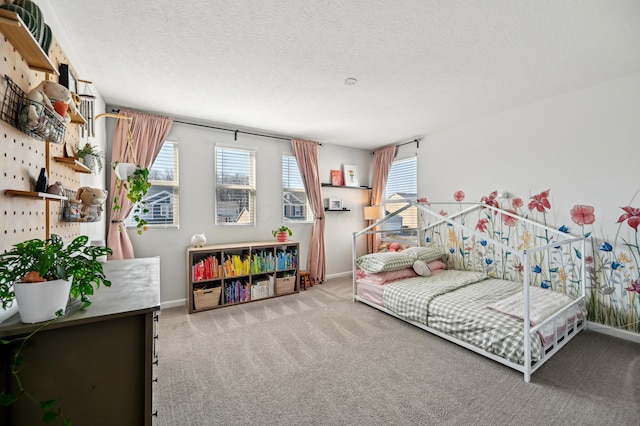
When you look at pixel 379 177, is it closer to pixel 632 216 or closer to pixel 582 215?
pixel 582 215

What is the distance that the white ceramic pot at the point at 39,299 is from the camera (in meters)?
0.90

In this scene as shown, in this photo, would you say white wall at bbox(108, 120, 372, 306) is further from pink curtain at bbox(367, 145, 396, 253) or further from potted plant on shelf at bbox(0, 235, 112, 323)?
potted plant on shelf at bbox(0, 235, 112, 323)

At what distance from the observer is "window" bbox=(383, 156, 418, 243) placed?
4.54 metres

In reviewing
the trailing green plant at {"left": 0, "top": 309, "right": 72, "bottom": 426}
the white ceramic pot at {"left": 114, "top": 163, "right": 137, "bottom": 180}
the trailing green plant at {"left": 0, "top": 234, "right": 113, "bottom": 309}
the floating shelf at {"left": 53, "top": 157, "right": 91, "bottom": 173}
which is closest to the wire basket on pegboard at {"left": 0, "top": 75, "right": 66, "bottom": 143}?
the floating shelf at {"left": 53, "top": 157, "right": 91, "bottom": 173}

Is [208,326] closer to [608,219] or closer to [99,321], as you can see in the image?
[99,321]

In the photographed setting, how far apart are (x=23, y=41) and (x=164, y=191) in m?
2.50

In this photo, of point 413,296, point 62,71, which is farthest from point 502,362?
point 62,71

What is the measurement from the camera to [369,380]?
1.96 metres

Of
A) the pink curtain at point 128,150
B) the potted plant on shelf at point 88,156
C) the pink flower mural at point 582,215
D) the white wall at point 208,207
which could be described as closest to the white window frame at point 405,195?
the white wall at point 208,207

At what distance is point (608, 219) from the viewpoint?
8.68 feet

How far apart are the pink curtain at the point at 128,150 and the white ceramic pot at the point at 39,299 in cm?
239

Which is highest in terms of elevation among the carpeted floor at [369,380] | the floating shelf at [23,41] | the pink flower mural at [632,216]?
the floating shelf at [23,41]

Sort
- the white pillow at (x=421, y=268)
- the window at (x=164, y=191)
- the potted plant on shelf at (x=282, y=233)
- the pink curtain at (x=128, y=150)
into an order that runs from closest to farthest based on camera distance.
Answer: the pink curtain at (x=128, y=150)
the window at (x=164, y=191)
the white pillow at (x=421, y=268)
the potted plant on shelf at (x=282, y=233)

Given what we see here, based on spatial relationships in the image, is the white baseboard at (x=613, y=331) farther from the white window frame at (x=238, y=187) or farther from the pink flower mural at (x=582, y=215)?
the white window frame at (x=238, y=187)
